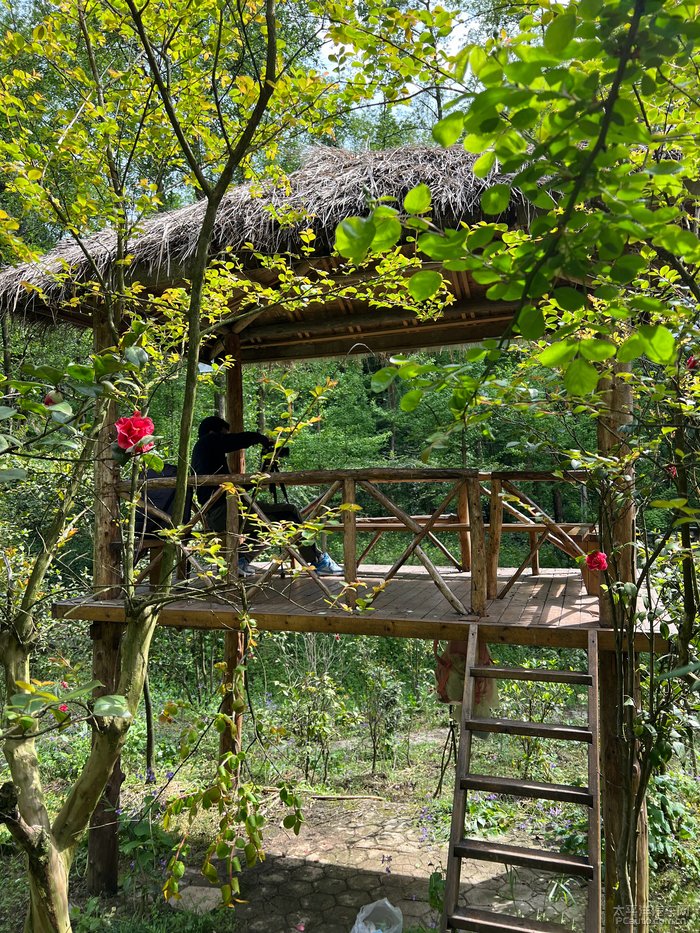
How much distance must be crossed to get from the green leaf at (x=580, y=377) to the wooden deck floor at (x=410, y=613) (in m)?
2.51

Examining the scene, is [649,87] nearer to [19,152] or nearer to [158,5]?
[19,152]

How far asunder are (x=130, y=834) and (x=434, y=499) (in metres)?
9.80

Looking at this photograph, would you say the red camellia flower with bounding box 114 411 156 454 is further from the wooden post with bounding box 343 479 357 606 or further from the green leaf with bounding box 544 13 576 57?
the wooden post with bounding box 343 479 357 606

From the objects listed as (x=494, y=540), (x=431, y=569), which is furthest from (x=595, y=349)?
(x=494, y=540)

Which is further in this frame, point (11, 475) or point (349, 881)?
point (349, 881)

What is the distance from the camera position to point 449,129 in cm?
68

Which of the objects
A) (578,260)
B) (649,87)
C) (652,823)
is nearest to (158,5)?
(649,87)

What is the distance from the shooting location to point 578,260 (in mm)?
662

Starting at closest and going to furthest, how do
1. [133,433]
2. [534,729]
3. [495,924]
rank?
[133,433]
[495,924]
[534,729]

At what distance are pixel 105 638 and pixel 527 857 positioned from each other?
321 cm

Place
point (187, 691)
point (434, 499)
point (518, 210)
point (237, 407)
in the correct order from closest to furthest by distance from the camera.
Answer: point (518, 210) < point (237, 407) < point (187, 691) < point (434, 499)

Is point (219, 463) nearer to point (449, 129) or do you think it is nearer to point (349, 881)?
point (349, 881)

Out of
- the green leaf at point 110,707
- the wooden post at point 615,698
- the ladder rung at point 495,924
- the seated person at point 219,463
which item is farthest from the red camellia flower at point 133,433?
the seated person at point 219,463

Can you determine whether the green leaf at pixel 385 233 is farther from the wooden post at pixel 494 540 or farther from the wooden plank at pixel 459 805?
the wooden post at pixel 494 540
